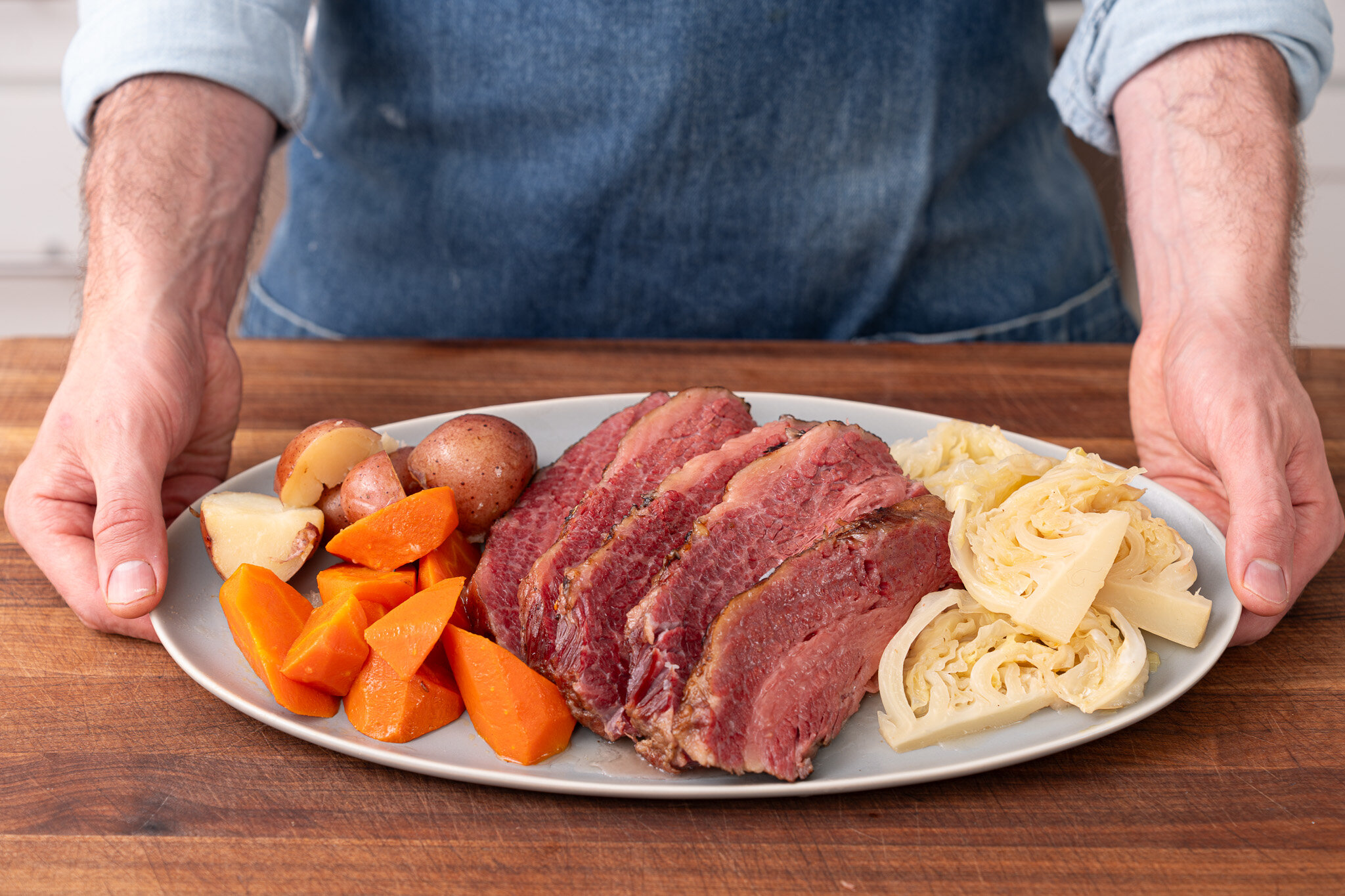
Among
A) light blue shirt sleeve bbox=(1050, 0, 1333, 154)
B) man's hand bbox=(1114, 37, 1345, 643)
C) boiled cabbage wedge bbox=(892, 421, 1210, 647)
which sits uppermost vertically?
light blue shirt sleeve bbox=(1050, 0, 1333, 154)

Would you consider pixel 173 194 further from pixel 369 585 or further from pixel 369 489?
pixel 369 585

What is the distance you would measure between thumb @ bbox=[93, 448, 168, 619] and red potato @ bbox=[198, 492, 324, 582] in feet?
0.31

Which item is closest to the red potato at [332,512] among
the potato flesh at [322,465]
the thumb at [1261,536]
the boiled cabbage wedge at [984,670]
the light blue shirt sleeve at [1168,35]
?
the potato flesh at [322,465]

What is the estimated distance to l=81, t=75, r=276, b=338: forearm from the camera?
2436mm

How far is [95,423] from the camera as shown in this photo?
6.77 ft

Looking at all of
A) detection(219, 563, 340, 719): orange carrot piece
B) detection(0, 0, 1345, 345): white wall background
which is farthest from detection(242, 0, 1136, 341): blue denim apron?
detection(0, 0, 1345, 345): white wall background

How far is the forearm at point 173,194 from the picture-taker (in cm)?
244

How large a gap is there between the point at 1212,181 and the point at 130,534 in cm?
262

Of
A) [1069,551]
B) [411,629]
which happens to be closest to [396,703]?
[411,629]

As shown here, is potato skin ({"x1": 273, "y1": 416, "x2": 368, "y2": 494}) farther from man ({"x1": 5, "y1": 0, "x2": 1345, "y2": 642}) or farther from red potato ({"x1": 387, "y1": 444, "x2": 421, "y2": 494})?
man ({"x1": 5, "y1": 0, "x2": 1345, "y2": 642})

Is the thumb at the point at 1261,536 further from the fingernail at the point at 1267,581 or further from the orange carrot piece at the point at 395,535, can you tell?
the orange carrot piece at the point at 395,535

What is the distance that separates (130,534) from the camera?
75.4 inches

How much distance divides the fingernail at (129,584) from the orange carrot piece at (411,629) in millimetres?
445

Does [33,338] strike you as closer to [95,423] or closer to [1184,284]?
[95,423]
